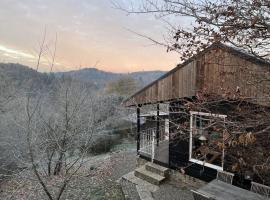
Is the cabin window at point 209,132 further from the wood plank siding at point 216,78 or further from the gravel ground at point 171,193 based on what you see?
the gravel ground at point 171,193

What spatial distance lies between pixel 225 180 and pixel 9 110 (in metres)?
11.5

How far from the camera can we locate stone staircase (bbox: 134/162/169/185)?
8.86 m

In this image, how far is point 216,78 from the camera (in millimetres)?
5766

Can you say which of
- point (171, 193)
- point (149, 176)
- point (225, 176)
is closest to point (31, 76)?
point (149, 176)

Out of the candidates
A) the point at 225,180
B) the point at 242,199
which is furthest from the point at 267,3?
the point at 225,180

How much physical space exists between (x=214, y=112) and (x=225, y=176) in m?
4.46

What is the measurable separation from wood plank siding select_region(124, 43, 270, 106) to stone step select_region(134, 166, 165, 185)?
105 inches

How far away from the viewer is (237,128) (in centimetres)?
296

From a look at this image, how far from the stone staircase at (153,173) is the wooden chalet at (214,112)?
345mm

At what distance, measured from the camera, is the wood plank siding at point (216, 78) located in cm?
346

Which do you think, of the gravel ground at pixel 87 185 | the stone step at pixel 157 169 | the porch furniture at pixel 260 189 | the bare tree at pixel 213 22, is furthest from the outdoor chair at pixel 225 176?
the bare tree at pixel 213 22

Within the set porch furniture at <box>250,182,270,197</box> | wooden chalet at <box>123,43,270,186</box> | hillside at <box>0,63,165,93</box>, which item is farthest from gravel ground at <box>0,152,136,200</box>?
porch furniture at <box>250,182,270,197</box>

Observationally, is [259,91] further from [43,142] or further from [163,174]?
[43,142]

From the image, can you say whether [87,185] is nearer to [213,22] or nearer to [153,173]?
[153,173]
